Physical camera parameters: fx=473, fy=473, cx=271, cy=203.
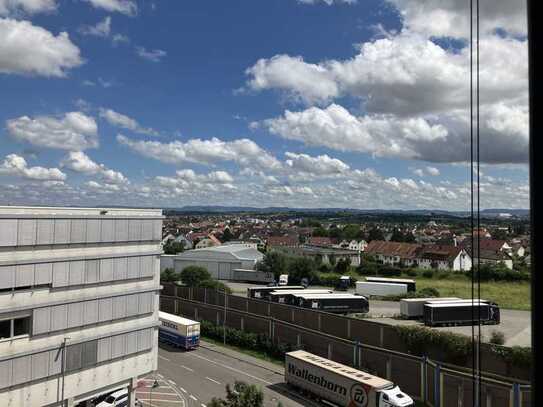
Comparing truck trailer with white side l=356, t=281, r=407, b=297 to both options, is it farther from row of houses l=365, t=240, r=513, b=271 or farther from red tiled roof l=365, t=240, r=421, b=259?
red tiled roof l=365, t=240, r=421, b=259

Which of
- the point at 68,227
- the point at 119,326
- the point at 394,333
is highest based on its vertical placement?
the point at 68,227

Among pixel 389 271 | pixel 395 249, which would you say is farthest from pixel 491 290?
pixel 395 249

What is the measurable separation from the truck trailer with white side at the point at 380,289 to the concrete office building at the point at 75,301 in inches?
1298

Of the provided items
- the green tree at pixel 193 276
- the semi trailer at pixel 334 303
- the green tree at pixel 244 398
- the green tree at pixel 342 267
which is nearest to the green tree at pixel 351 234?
the green tree at pixel 342 267


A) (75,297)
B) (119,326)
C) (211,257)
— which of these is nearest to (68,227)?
(75,297)

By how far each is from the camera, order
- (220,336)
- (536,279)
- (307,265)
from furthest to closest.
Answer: (307,265)
(220,336)
(536,279)

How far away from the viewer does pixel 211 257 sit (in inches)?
2820

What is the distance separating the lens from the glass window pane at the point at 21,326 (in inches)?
672

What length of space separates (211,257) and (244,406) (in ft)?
188

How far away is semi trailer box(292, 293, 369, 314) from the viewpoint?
4003cm

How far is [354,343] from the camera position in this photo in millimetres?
28672

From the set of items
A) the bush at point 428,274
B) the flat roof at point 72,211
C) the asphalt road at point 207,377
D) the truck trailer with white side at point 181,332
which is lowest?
the asphalt road at point 207,377

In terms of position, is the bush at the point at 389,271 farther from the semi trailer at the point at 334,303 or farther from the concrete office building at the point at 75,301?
the concrete office building at the point at 75,301

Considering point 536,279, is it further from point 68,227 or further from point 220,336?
point 220,336
